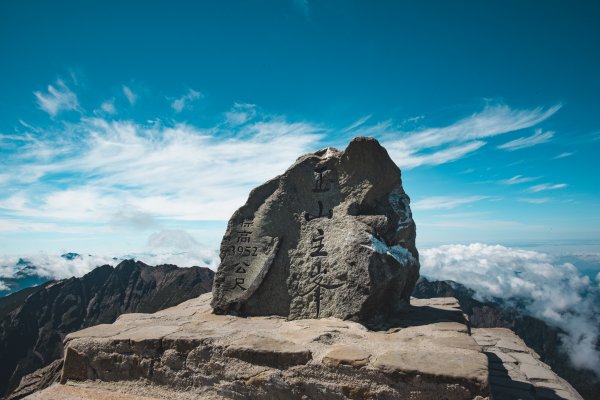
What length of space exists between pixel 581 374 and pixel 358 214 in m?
89.6

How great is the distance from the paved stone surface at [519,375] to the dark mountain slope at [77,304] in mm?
80097

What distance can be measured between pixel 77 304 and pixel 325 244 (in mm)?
123947

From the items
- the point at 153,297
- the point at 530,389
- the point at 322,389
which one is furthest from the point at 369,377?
the point at 153,297

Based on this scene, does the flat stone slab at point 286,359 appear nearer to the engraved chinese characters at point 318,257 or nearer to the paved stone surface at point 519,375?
the engraved chinese characters at point 318,257

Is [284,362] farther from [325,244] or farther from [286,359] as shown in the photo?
[325,244]

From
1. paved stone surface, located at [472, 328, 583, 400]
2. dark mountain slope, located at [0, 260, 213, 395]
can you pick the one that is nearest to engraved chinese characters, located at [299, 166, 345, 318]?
paved stone surface, located at [472, 328, 583, 400]

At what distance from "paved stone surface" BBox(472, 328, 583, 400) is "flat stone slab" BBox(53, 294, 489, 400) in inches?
47.9

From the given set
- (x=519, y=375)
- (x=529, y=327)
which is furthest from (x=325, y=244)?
(x=529, y=327)

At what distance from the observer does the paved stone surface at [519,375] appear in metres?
5.55

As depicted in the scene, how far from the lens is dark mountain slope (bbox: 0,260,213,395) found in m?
80.6

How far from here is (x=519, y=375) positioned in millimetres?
6438

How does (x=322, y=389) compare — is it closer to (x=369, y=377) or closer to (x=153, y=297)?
(x=369, y=377)

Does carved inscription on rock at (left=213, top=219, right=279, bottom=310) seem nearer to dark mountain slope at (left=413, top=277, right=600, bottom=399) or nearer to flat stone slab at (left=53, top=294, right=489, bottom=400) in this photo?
flat stone slab at (left=53, top=294, right=489, bottom=400)

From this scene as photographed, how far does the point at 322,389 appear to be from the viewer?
3990mm
